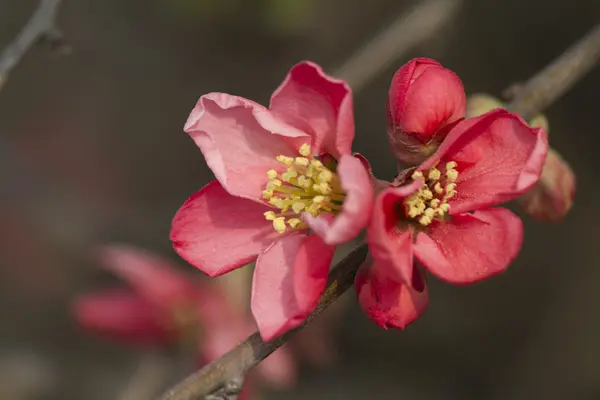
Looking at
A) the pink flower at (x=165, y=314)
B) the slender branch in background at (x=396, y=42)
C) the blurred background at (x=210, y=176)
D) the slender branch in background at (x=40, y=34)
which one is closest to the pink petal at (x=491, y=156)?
the slender branch in background at (x=40, y=34)

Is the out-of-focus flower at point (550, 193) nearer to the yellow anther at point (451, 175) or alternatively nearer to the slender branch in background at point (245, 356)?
the yellow anther at point (451, 175)

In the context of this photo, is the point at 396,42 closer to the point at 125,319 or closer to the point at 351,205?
the point at 125,319

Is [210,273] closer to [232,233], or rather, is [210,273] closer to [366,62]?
[232,233]

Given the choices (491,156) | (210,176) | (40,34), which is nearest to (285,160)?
(491,156)

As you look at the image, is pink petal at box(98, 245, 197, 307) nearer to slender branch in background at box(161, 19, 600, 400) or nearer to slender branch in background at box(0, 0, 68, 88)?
slender branch in background at box(0, 0, 68, 88)

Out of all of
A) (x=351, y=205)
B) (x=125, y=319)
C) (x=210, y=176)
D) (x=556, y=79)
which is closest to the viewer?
(x=351, y=205)

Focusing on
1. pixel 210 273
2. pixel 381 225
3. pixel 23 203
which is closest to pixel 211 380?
pixel 210 273
